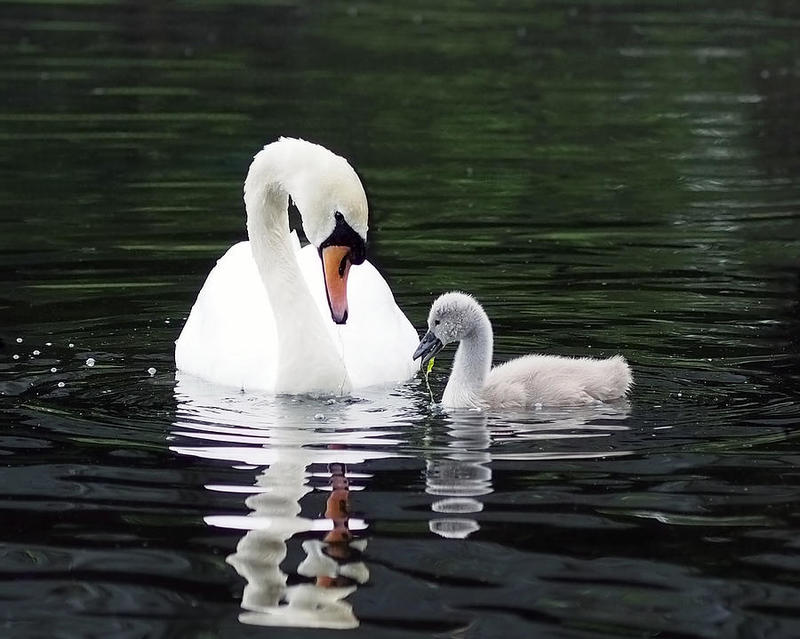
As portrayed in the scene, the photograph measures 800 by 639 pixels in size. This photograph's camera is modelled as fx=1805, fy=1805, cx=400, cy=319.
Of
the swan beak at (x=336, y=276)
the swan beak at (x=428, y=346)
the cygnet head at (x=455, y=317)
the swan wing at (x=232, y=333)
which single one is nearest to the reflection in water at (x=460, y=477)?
the cygnet head at (x=455, y=317)

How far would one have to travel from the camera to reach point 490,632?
17.6 ft

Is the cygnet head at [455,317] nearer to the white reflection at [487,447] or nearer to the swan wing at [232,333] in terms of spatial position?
the white reflection at [487,447]

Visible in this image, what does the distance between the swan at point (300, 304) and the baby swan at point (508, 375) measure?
20.6 inches

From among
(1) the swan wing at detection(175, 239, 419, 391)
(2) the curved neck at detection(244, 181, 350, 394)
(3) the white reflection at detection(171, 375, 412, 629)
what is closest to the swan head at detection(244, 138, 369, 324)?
(2) the curved neck at detection(244, 181, 350, 394)

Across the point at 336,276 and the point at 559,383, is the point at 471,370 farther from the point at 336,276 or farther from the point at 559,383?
the point at 336,276

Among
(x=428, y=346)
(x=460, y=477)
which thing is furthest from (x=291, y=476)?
(x=428, y=346)

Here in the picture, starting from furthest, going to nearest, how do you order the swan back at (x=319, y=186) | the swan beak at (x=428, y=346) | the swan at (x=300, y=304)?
1. the swan beak at (x=428, y=346)
2. the swan at (x=300, y=304)
3. the swan back at (x=319, y=186)

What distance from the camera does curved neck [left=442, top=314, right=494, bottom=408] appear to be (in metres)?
8.27

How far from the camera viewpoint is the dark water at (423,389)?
18.8 feet

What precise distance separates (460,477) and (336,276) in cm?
167

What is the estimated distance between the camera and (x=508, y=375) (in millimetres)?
8273

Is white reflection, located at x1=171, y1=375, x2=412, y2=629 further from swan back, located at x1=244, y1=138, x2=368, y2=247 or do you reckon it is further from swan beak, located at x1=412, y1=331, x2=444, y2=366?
swan back, located at x1=244, y1=138, x2=368, y2=247

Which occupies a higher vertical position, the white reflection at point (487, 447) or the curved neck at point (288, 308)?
the curved neck at point (288, 308)

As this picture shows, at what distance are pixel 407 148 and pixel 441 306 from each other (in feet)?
32.9
